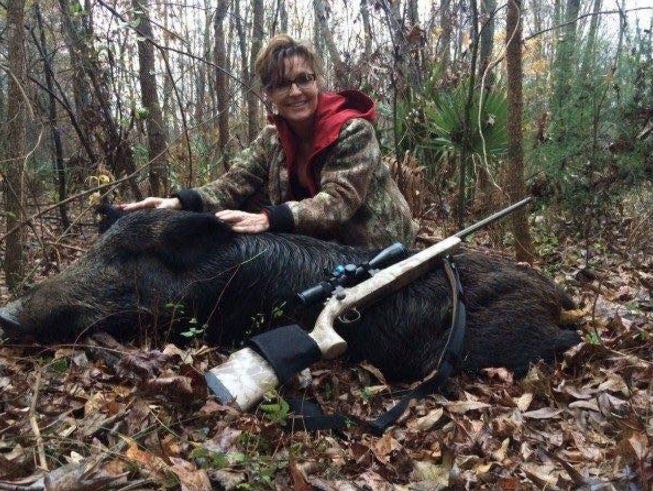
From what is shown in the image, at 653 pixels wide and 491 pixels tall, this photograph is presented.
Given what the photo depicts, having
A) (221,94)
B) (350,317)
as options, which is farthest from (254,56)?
(350,317)

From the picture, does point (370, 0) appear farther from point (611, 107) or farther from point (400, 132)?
point (611, 107)


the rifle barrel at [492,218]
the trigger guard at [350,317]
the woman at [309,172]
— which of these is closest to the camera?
the trigger guard at [350,317]

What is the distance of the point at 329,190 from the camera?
4.13m

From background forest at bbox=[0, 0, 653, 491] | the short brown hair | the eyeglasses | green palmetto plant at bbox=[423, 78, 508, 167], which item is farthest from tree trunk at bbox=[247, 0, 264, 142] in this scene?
the eyeglasses

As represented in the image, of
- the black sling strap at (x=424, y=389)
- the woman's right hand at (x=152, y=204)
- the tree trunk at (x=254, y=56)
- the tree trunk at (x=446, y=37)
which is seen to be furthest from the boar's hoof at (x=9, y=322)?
the tree trunk at (x=254, y=56)

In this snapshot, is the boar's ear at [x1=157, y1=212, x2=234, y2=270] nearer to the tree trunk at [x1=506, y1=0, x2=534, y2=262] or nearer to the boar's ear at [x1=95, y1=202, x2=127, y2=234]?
the boar's ear at [x1=95, y1=202, x2=127, y2=234]

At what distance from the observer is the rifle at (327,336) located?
8.36 ft

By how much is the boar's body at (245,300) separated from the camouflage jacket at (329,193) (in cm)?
47

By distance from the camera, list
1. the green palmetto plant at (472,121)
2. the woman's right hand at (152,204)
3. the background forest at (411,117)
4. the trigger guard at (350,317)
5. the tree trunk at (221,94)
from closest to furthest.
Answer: the trigger guard at (350,317) → the woman's right hand at (152,204) → the background forest at (411,117) → the green palmetto plant at (472,121) → the tree trunk at (221,94)

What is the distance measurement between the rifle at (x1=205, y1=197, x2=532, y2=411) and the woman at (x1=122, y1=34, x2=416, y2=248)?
2.78 feet

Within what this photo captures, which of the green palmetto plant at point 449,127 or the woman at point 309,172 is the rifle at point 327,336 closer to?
the woman at point 309,172

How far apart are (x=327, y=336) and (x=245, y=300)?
0.92 m

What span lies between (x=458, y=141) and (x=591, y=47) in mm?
1765

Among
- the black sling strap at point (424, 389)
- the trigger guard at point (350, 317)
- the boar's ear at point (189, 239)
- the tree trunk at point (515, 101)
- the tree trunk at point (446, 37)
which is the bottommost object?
the black sling strap at point (424, 389)
